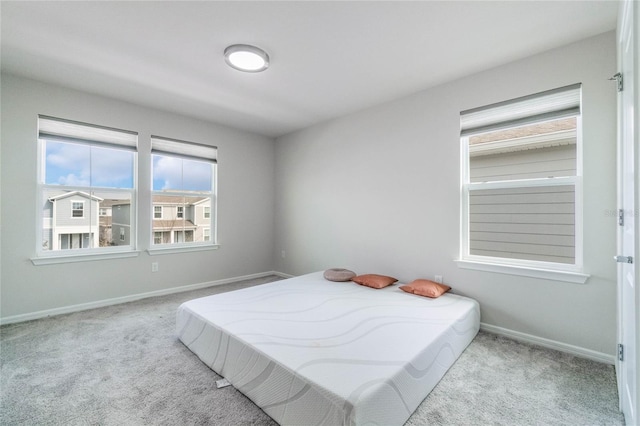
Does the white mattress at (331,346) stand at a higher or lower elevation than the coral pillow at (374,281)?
lower

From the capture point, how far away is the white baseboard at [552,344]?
2.09 metres

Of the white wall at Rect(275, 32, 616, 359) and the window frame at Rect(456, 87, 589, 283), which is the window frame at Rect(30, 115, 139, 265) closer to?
Result: the white wall at Rect(275, 32, 616, 359)

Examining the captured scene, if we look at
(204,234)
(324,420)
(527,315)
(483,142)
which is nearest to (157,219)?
(204,234)

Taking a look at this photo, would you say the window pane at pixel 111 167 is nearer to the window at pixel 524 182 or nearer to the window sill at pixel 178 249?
the window sill at pixel 178 249

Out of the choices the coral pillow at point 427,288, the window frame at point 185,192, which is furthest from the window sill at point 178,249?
the coral pillow at point 427,288

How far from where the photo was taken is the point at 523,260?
2553 mm

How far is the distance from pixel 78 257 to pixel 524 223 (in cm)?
479

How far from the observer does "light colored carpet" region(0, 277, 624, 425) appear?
4.99ft

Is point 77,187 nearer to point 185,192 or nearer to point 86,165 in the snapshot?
point 86,165

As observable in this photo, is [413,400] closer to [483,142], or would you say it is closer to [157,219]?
[483,142]

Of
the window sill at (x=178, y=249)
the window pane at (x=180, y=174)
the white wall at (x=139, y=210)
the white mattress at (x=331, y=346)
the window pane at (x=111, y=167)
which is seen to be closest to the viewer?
the white mattress at (x=331, y=346)

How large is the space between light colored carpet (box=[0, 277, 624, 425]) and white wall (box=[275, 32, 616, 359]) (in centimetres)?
38

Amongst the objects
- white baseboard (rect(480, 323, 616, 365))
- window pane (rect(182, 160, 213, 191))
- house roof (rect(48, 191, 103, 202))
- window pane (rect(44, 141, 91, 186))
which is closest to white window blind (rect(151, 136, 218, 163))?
window pane (rect(182, 160, 213, 191))

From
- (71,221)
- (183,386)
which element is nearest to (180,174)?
(71,221)
